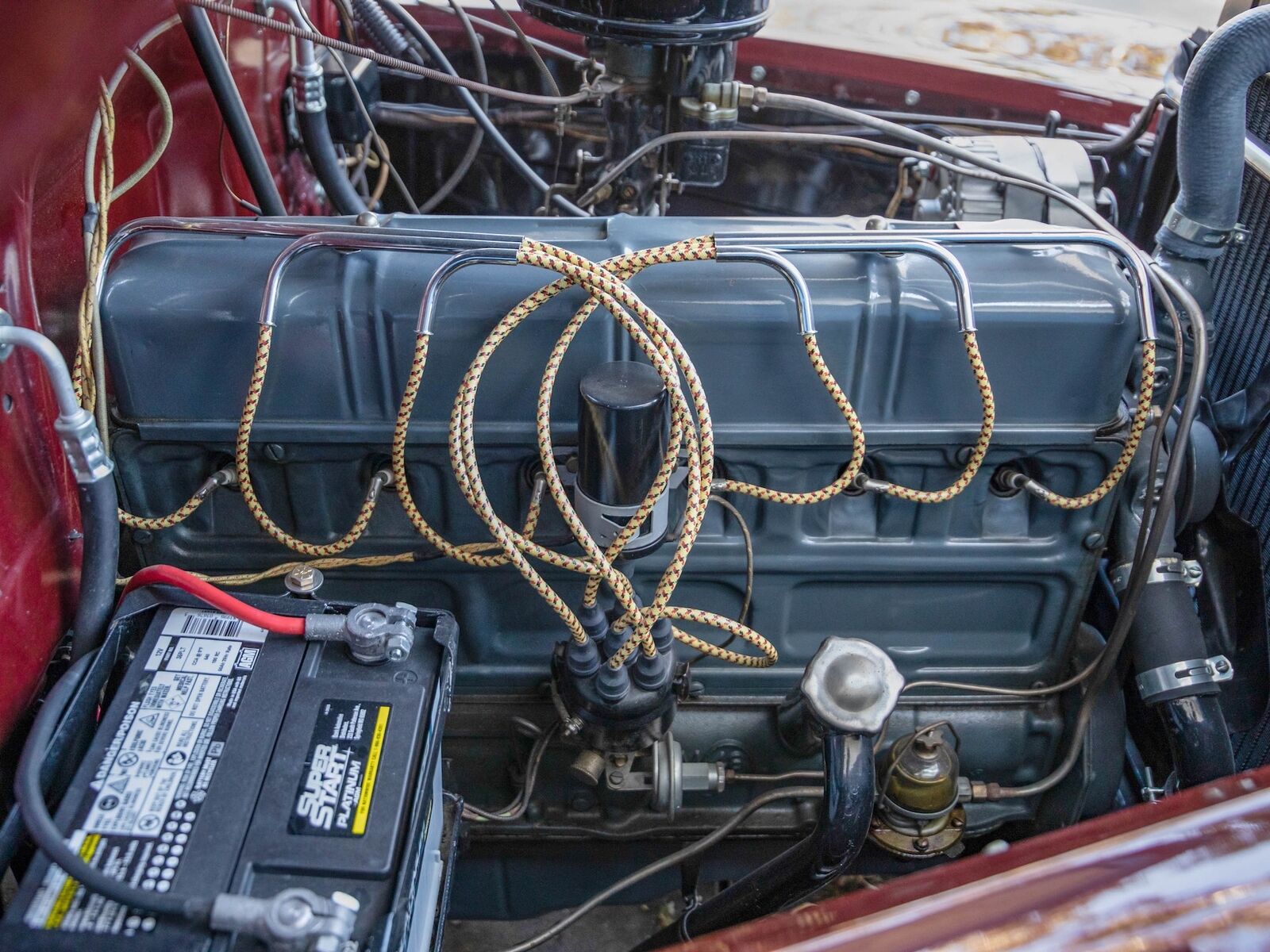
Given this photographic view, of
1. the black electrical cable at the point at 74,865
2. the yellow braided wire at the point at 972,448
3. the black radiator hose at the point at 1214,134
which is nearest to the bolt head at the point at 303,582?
the black electrical cable at the point at 74,865

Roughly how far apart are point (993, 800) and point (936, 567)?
0.34 m

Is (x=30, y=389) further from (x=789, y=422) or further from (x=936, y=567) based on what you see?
(x=936, y=567)

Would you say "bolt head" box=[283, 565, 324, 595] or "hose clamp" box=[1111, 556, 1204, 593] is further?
"hose clamp" box=[1111, 556, 1204, 593]

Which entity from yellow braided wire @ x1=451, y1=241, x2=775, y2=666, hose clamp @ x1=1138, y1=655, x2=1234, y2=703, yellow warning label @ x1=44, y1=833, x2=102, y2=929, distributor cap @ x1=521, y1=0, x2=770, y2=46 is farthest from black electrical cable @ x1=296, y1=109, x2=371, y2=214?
hose clamp @ x1=1138, y1=655, x2=1234, y2=703

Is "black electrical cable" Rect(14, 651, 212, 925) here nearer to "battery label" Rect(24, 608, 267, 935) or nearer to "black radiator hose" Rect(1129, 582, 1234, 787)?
"battery label" Rect(24, 608, 267, 935)

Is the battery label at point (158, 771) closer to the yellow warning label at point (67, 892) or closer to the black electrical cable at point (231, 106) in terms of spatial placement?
the yellow warning label at point (67, 892)

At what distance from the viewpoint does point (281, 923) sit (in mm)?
792

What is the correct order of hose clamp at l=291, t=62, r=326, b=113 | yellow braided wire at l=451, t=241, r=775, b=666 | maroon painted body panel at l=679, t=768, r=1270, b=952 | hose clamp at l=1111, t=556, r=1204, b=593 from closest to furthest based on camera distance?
maroon painted body panel at l=679, t=768, r=1270, b=952
yellow braided wire at l=451, t=241, r=775, b=666
hose clamp at l=1111, t=556, r=1204, b=593
hose clamp at l=291, t=62, r=326, b=113

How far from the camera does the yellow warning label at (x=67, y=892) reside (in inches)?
31.9

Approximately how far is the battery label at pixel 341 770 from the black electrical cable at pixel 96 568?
26cm

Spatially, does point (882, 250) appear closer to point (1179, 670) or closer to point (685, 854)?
point (1179, 670)

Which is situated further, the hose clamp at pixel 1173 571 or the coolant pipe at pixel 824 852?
the hose clamp at pixel 1173 571

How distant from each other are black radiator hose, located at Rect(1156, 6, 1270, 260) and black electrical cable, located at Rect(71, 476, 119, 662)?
1272mm

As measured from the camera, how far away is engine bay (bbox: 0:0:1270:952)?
948mm
